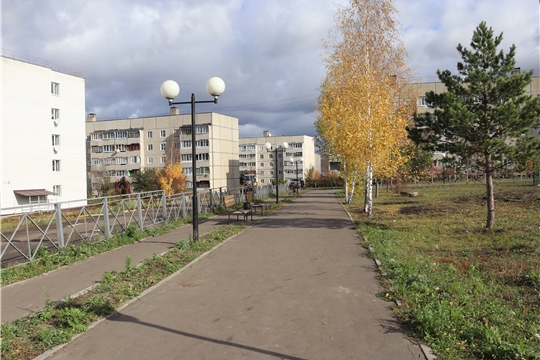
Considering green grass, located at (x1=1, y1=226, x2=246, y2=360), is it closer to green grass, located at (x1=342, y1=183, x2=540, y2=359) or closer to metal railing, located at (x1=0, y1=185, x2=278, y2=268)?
metal railing, located at (x1=0, y1=185, x2=278, y2=268)

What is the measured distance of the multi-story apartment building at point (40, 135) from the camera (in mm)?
34938

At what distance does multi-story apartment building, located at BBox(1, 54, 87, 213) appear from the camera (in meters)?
34.9

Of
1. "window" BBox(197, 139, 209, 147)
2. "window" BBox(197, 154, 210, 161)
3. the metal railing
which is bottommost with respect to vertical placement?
the metal railing

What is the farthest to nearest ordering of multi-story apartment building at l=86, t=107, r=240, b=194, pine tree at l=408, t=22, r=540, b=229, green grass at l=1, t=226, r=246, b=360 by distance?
multi-story apartment building at l=86, t=107, r=240, b=194
pine tree at l=408, t=22, r=540, b=229
green grass at l=1, t=226, r=246, b=360

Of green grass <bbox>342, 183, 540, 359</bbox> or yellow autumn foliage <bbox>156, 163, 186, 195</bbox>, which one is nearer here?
green grass <bbox>342, 183, 540, 359</bbox>

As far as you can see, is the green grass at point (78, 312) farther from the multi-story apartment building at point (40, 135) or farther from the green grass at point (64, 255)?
the multi-story apartment building at point (40, 135)

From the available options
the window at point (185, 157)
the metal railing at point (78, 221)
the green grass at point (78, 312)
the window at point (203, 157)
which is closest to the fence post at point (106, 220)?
the metal railing at point (78, 221)

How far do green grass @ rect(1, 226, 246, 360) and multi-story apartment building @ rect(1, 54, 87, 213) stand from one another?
3354cm

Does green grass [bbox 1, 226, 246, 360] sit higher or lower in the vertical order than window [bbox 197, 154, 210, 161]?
lower

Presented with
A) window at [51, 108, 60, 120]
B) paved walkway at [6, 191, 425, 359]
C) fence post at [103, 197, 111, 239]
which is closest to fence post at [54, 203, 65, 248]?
fence post at [103, 197, 111, 239]

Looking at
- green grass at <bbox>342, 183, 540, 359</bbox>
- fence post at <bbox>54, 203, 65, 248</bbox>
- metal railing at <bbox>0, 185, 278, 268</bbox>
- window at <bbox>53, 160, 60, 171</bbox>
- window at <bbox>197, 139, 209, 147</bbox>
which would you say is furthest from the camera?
window at <bbox>197, 139, 209, 147</bbox>

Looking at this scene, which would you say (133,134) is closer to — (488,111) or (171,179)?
(171,179)

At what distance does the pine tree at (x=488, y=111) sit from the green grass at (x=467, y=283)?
2081 millimetres

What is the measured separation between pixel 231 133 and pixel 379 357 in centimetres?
6872
